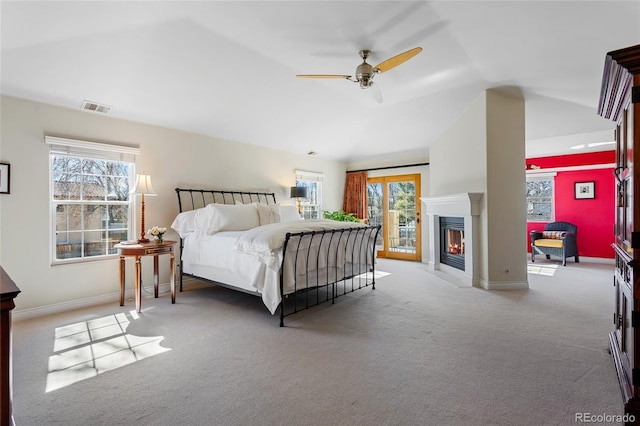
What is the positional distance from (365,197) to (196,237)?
4829 millimetres

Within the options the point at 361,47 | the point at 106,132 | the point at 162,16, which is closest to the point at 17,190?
the point at 106,132

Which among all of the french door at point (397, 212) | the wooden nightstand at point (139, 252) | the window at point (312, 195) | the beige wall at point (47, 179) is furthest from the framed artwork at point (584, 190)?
the wooden nightstand at point (139, 252)

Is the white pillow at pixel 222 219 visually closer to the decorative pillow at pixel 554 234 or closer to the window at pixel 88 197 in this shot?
the window at pixel 88 197

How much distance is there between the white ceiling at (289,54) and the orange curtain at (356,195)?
2.90 meters

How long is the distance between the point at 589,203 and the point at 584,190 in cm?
31

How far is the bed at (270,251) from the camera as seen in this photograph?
10.7 ft

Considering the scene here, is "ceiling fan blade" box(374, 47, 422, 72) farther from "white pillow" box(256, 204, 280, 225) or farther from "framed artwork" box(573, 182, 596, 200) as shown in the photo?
"framed artwork" box(573, 182, 596, 200)

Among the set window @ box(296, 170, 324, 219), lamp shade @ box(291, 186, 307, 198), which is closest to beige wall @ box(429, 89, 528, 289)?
lamp shade @ box(291, 186, 307, 198)

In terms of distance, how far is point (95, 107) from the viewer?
3936 millimetres

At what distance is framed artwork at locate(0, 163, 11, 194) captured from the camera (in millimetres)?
3344

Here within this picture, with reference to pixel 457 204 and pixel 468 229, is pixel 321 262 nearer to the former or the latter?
pixel 468 229

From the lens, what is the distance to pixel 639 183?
5.54ft

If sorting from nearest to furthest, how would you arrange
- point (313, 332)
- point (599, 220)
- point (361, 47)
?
point (313, 332) < point (361, 47) < point (599, 220)

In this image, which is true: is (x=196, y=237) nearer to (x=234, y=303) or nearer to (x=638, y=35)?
(x=234, y=303)
